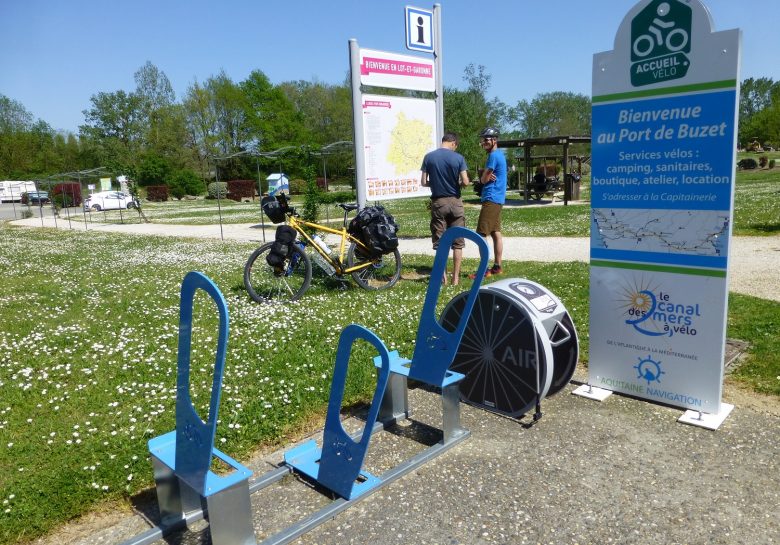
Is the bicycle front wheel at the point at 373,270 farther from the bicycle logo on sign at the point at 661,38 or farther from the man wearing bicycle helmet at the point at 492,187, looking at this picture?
the bicycle logo on sign at the point at 661,38

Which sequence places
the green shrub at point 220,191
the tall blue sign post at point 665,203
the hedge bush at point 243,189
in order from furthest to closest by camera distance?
1. the green shrub at point 220,191
2. the hedge bush at point 243,189
3. the tall blue sign post at point 665,203

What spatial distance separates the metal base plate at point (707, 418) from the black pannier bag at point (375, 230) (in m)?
4.47

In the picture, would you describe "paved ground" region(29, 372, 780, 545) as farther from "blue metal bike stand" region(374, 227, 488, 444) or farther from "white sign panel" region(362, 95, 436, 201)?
"white sign panel" region(362, 95, 436, 201)

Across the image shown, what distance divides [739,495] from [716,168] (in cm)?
180

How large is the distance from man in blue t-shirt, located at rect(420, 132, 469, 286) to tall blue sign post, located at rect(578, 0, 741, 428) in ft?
12.2

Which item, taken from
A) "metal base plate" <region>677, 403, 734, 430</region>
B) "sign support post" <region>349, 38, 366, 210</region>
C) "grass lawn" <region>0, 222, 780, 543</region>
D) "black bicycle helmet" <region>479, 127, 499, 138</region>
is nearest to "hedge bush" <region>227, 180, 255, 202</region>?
"grass lawn" <region>0, 222, 780, 543</region>

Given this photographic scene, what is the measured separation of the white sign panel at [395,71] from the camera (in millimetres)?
9203

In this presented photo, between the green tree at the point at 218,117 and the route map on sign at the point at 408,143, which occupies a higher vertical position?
the green tree at the point at 218,117

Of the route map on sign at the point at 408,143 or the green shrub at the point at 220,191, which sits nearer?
the route map on sign at the point at 408,143

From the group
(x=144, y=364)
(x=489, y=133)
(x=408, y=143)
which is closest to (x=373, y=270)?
(x=489, y=133)

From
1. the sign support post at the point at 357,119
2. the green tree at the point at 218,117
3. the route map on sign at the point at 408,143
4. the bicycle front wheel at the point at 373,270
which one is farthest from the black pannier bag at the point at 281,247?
the green tree at the point at 218,117

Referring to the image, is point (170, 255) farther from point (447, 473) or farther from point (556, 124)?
point (556, 124)

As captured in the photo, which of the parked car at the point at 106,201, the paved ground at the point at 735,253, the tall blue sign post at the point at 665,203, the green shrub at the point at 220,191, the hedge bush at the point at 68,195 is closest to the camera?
the tall blue sign post at the point at 665,203

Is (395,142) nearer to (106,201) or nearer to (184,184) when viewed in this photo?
(106,201)
